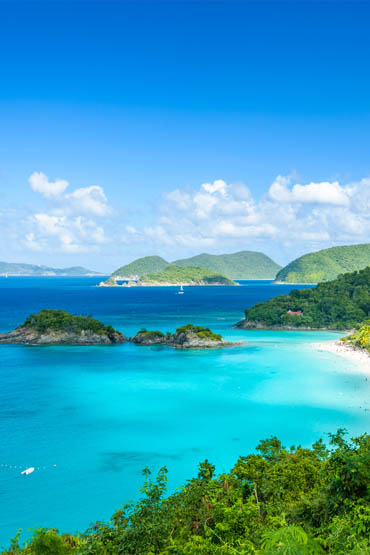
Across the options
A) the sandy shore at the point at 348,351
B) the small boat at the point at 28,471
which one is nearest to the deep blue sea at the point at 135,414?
the small boat at the point at 28,471

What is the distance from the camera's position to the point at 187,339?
5875 cm

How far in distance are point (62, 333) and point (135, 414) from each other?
35.4 meters

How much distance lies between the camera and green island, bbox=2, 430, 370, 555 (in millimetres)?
7844

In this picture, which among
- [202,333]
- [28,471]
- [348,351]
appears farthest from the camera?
[202,333]

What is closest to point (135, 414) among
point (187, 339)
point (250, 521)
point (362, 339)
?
point (250, 521)

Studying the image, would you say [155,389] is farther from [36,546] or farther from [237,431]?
[36,546]

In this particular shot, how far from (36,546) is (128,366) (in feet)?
121

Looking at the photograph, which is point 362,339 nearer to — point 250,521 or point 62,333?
point 62,333

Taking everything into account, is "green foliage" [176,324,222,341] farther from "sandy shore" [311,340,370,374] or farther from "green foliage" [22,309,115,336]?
"sandy shore" [311,340,370,374]

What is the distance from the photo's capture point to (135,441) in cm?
2539

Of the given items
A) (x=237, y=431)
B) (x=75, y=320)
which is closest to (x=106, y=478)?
(x=237, y=431)

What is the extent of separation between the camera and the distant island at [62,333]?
201 ft

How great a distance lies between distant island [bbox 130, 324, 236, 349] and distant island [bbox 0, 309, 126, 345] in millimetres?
4603

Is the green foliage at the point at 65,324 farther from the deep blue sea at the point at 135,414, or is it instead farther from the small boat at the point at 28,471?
the small boat at the point at 28,471
